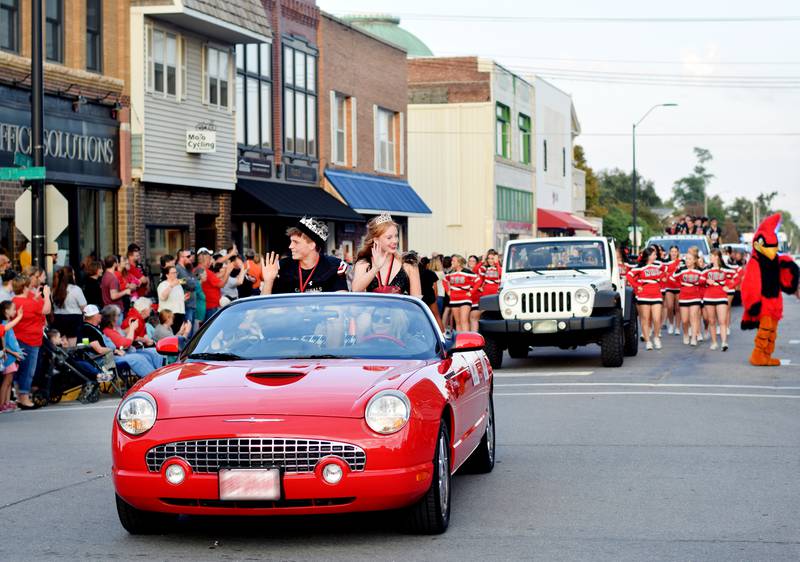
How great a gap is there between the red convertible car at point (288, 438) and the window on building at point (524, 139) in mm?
54944

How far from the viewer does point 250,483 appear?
273 inches

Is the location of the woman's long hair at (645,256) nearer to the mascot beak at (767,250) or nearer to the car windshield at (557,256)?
the car windshield at (557,256)

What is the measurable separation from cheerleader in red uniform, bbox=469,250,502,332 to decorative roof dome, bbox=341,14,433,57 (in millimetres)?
35385

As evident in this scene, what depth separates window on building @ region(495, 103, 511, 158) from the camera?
189 ft

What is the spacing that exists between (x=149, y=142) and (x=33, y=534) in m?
19.7

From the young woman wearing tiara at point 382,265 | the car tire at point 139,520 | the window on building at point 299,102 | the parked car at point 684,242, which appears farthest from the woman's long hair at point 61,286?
the parked car at point 684,242

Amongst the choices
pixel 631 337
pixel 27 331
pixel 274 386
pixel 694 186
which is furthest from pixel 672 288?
pixel 694 186

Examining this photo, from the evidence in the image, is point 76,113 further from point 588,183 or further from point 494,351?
point 588,183

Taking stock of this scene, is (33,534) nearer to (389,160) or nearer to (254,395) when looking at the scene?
(254,395)

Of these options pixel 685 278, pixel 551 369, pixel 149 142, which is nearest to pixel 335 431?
pixel 551 369

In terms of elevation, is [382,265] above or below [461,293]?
above

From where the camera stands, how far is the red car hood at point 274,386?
711 centimetres

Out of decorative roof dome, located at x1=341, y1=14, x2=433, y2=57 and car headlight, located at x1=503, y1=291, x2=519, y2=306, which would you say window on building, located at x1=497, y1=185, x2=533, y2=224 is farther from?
car headlight, located at x1=503, y1=291, x2=519, y2=306

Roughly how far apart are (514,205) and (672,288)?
1324 inches
